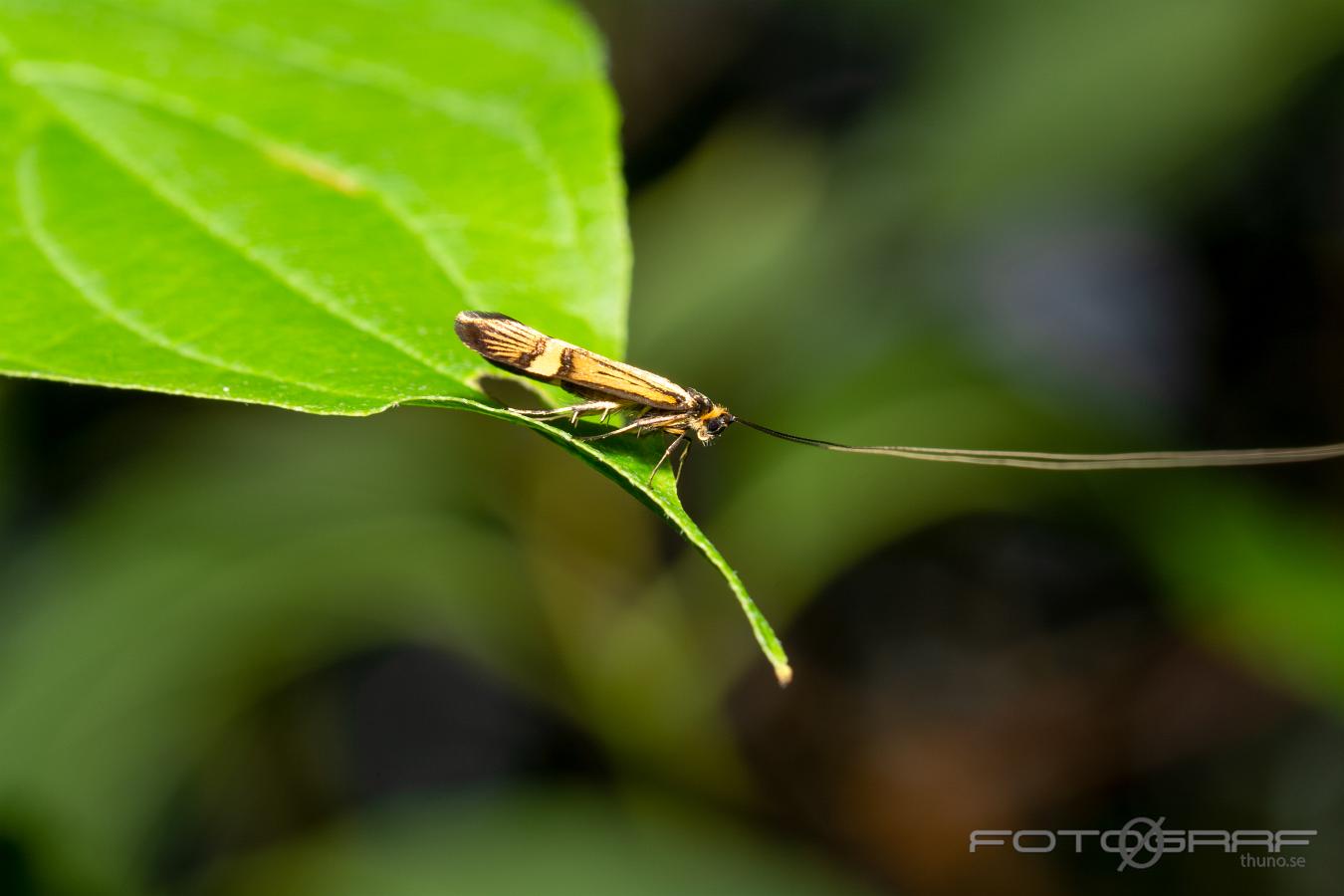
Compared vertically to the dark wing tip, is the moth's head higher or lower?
lower

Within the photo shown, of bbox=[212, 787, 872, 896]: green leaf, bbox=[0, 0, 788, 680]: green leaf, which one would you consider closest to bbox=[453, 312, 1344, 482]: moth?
bbox=[0, 0, 788, 680]: green leaf

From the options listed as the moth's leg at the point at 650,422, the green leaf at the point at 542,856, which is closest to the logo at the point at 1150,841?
the green leaf at the point at 542,856

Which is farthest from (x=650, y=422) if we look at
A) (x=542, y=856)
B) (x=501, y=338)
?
(x=542, y=856)

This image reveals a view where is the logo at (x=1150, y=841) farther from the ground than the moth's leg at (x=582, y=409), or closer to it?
closer to it

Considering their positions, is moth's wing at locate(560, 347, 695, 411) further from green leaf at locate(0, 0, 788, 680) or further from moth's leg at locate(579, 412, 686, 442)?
green leaf at locate(0, 0, 788, 680)

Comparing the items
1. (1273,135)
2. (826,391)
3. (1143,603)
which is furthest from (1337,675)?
(1273,135)

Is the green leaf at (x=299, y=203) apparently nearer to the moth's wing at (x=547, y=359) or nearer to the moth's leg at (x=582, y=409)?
the moth's wing at (x=547, y=359)

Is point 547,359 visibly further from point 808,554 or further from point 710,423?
point 808,554

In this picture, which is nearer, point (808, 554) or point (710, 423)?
point (710, 423)
